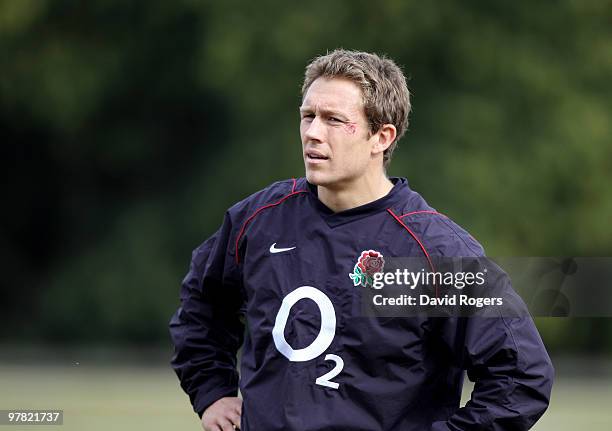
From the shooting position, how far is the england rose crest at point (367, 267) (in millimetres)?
4004

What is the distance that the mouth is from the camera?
13.6 ft

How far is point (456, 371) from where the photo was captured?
4039 mm

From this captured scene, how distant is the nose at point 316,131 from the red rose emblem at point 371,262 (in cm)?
45

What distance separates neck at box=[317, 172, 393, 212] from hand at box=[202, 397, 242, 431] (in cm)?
87

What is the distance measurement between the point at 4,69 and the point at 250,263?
17.5 metres

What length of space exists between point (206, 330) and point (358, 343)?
2.74 feet

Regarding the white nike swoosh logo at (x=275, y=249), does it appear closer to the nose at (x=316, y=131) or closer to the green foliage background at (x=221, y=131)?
the nose at (x=316, y=131)

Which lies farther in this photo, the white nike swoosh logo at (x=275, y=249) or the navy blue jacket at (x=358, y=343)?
the white nike swoosh logo at (x=275, y=249)

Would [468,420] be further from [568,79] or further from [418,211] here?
[568,79]

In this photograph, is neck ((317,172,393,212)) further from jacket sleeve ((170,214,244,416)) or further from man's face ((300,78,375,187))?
jacket sleeve ((170,214,244,416))

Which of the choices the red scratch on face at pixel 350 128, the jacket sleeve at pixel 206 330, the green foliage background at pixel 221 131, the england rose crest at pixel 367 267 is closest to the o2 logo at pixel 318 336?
the england rose crest at pixel 367 267

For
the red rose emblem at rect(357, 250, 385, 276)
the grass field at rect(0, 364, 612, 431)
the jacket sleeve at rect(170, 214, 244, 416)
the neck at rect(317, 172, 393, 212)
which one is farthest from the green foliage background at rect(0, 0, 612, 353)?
the red rose emblem at rect(357, 250, 385, 276)

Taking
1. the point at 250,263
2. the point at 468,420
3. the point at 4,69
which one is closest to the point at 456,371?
the point at 468,420

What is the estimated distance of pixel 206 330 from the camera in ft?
14.9
